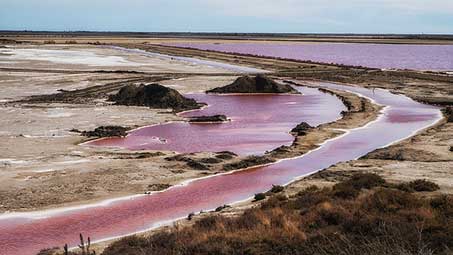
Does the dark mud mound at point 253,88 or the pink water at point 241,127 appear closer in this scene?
the pink water at point 241,127

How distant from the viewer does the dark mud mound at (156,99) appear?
1505 inches

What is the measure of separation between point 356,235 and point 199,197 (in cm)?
699

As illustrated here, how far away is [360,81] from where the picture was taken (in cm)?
5669

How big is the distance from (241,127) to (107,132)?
Result: 7377 millimetres

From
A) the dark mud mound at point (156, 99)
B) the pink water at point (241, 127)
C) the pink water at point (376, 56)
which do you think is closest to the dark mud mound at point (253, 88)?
the pink water at point (241, 127)

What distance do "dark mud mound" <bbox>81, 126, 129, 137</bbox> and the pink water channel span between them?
9096 mm

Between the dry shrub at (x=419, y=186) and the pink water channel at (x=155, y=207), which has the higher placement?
the dry shrub at (x=419, y=186)

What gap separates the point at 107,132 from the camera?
1094 inches

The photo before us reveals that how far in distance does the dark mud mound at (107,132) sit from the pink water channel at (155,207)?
29.8 ft

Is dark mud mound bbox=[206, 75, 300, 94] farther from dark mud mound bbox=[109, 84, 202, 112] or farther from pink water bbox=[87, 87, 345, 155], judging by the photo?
dark mud mound bbox=[109, 84, 202, 112]

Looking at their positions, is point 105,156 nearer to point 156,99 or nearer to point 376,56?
point 156,99

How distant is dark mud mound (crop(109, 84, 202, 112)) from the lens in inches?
1505

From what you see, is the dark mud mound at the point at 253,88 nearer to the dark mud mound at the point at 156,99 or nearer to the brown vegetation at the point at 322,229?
the dark mud mound at the point at 156,99

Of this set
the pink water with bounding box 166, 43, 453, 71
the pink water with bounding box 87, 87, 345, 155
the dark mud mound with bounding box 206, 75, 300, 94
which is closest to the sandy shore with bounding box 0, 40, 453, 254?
the pink water with bounding box 87, 87, 345, 155
